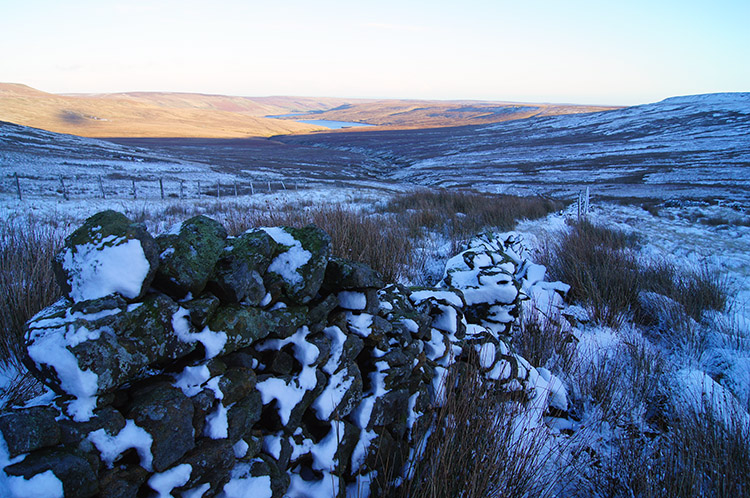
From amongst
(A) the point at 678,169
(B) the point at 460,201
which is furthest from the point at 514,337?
(A) the point at 678,169

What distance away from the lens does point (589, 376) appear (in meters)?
2.94

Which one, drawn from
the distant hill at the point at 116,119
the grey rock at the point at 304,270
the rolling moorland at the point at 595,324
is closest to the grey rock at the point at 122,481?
the rolling moorland at the point at 595,324

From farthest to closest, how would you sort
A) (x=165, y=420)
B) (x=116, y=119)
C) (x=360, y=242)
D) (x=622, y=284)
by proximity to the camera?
(x=116, y=119) → (x=360, y=242) → (x=622, y=284) → (x=165, y=420)

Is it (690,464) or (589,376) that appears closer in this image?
(690,464)

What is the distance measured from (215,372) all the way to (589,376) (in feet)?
A: 8.83

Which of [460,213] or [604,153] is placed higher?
[604,153]

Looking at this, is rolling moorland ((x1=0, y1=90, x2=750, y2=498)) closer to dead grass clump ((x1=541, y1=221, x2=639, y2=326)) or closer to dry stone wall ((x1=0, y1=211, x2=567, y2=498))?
dead grass clump ((x1=541, y1=221, x2=639, y2=326))

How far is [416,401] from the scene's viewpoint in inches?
86.7

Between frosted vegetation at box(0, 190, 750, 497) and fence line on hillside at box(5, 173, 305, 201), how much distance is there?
34.8 feet

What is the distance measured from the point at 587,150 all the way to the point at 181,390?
1761 inches

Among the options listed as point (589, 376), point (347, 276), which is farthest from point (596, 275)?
point (347, 276)

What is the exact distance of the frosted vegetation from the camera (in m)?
1.78

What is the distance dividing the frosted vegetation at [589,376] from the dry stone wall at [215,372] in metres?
0.07

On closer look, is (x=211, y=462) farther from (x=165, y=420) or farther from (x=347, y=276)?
(x=347, y=276)
